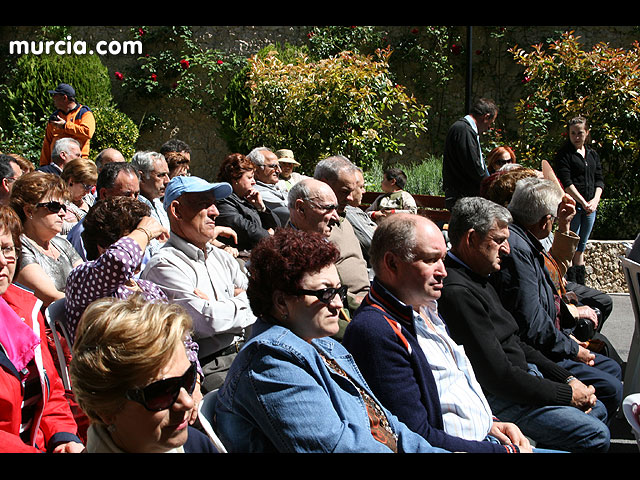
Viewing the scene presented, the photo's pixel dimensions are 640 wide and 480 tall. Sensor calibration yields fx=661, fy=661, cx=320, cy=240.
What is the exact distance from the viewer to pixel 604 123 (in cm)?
967

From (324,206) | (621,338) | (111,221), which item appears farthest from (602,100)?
(111,221)

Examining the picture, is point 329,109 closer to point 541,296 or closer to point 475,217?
point 541,296

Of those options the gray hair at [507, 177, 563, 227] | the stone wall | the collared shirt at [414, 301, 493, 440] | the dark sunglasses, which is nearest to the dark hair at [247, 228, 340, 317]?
the collared shirt at [414, 301, 493, 440]

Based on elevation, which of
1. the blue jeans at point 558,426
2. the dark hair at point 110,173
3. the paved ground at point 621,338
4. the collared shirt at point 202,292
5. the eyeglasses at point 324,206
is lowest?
the paved ground at point 621,338

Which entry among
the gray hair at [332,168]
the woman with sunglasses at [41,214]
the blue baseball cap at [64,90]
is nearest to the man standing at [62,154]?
the blue baseball cap at [64,90]

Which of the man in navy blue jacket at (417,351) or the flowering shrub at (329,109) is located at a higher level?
the flowering shrub at (329,109)

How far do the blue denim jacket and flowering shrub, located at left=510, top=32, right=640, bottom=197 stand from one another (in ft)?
28.1

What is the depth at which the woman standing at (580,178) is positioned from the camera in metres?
8.38

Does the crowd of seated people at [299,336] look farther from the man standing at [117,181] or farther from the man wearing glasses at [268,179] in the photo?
the man wearing glasses at [268,179]

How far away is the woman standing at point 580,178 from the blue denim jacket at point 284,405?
22.4 ft
